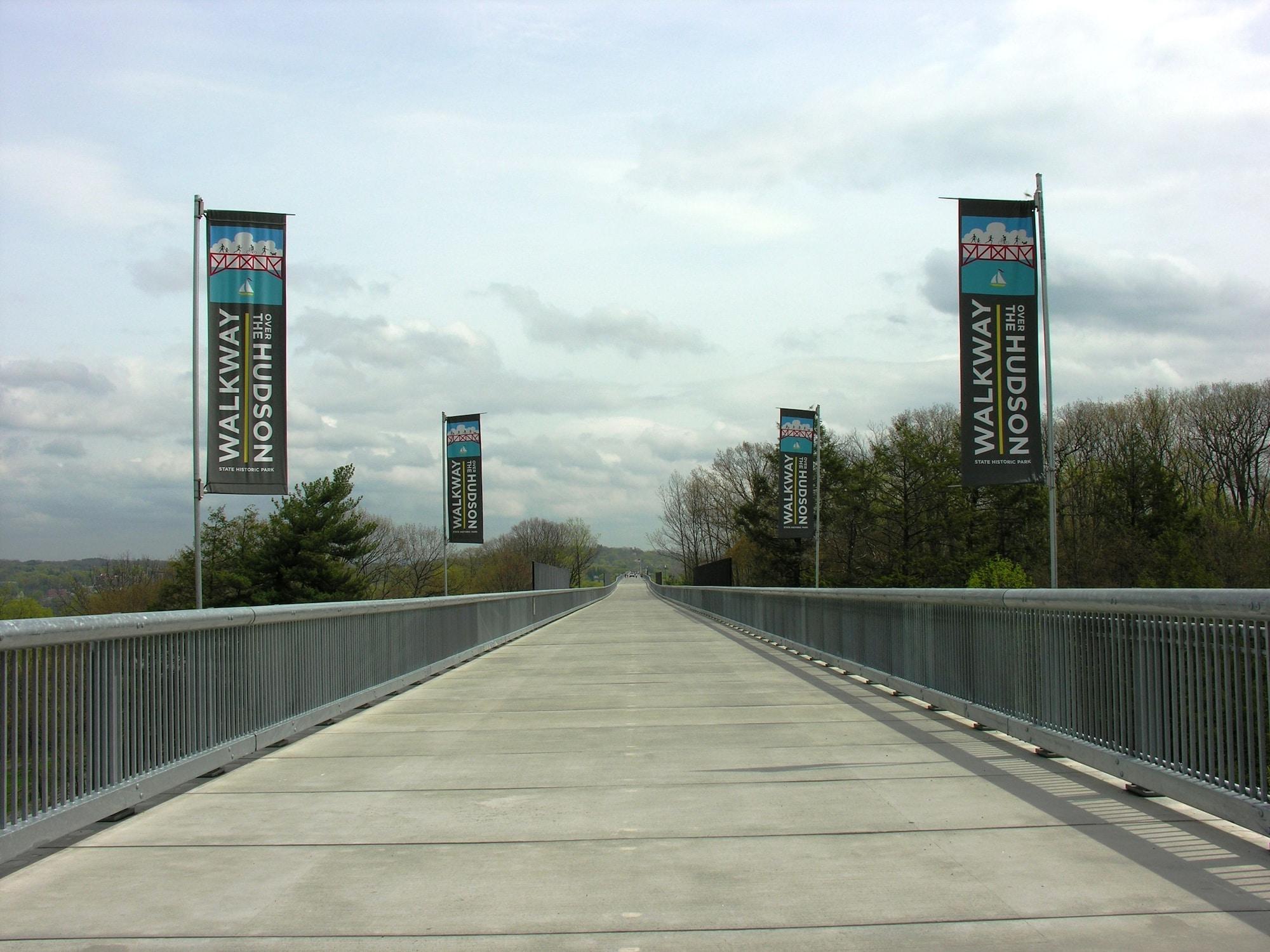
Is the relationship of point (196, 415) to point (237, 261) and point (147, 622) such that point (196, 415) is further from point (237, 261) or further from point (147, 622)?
point (147, 622)

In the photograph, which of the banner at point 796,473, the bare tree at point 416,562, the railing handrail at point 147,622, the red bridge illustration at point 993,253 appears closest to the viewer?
the railing handrail at point 147,622

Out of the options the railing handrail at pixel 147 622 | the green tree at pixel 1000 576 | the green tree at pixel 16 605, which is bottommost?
the green tree at pixel 16 605

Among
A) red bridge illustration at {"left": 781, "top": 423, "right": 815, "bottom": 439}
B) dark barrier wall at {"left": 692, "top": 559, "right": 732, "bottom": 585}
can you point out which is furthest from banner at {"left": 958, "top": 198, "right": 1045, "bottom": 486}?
dark barrier wall at {"left": 692, "top": 559, "right": 732, "bottom": 585}

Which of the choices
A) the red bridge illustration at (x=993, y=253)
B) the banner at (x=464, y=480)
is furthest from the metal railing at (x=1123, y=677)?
the banner at (x=464, y=480)

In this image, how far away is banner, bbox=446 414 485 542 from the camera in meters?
31.1

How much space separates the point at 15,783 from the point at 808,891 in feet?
12.5

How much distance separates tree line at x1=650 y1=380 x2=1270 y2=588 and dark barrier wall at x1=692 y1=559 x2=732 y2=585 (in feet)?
35.0

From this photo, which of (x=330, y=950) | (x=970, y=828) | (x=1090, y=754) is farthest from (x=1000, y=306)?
(x=330, y=950)

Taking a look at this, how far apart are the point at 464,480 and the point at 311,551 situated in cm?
2976

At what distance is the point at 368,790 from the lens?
23.6ft

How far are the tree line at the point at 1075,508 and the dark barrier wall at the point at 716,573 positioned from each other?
420 inches

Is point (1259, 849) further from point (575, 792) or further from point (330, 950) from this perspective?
point (330, 950)

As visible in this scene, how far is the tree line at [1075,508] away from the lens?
5434 cm

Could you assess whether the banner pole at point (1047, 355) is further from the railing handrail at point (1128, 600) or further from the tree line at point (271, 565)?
the tree line at point (271, 565)
